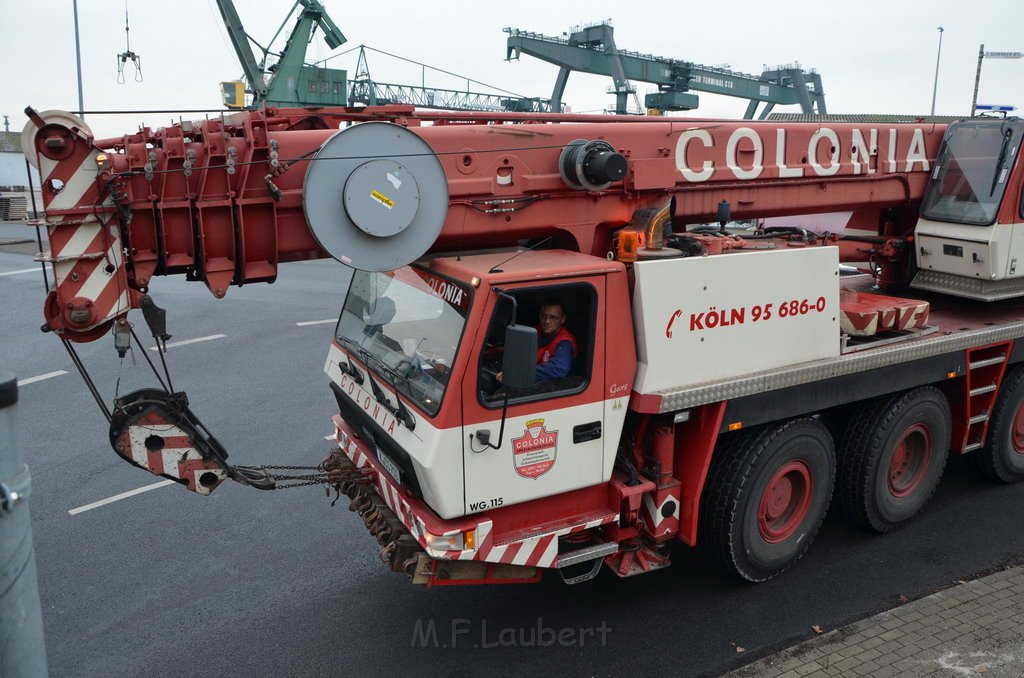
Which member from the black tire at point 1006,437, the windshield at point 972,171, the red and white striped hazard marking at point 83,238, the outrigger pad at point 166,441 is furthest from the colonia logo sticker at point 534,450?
the black tire at point 1006,437

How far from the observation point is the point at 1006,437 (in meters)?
6.80

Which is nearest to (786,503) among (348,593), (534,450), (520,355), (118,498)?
(534,450)

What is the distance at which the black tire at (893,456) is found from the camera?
579cm

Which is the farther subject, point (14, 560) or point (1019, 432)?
point (1019, 432)

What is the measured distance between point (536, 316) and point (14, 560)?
314 centimetres

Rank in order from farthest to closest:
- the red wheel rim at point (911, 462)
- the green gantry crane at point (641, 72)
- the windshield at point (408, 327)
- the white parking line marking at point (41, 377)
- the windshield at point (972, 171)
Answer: the green gantry crane at point (641, 72)
the white parking line marking at point (41, 377)
the windshield at point (972, 171)
the red wheel rim at point (911, 462)
the windshield at point (408, 327)

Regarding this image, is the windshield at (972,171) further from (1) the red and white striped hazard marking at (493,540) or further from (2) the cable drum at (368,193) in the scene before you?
(2) the cable drum at (368,193)

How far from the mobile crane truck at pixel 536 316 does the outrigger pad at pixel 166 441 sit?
15 mm

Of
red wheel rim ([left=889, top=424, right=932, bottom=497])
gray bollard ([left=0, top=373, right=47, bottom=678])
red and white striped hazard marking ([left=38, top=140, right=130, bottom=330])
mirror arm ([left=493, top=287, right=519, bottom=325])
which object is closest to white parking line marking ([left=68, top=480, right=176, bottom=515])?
red and white striped hazard marking ([left=38, top=140, right=130, bottom=330])

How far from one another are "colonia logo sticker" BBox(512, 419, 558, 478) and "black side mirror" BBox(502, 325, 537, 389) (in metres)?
0.52

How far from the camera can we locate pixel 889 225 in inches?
294

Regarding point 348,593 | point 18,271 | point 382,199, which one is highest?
point 382,199

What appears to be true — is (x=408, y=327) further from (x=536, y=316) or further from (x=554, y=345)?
(x=554, y=345)

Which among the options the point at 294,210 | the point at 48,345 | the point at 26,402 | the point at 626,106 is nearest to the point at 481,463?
the point at 294,210
